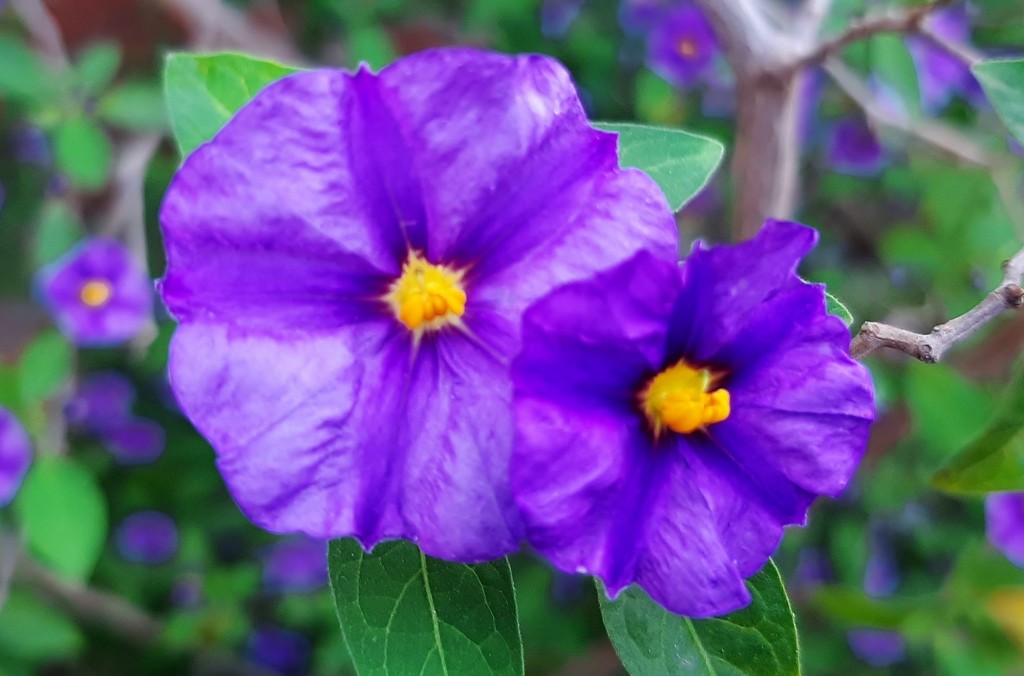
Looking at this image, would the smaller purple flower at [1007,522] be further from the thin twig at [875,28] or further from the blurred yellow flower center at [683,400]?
the blurred yellow flower center at [683,400]

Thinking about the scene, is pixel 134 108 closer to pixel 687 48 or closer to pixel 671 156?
pixel 687 48

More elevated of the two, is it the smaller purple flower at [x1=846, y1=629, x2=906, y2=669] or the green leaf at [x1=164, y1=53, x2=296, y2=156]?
the green leaf at [x1=164, y1=53, x2=296, y2=156]

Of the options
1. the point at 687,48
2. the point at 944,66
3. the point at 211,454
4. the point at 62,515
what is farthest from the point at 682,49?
the point at 62,515

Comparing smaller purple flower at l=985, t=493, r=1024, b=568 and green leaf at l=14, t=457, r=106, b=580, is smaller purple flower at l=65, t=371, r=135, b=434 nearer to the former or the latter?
green leaf at l=14, t=457, r=106, b=580

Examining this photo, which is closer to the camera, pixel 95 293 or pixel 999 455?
pixel 999 455

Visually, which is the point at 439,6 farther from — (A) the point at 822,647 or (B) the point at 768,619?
(B) the point at 768,619

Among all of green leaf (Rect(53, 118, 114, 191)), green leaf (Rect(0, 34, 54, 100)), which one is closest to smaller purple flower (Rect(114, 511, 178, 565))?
green leaf (Rect(53, 118, 114, 191))
